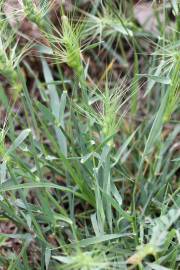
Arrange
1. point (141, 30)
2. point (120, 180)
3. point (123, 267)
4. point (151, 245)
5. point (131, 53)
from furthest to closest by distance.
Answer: point (131, 53) < point (141, 30) < point (120, 180) < point (123, 267) < point (151, 245)

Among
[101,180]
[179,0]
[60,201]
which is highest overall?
[179,0]

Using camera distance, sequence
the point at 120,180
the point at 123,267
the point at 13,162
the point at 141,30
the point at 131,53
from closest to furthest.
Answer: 1. the point at 123,267
2. the point at 13,162
3. the point at 120,180
4. the point at 141,30
5. the point at 131,53

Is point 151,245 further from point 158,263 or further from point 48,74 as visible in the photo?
point 48,74

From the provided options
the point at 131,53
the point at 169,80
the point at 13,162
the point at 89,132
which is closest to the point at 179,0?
the point at 169,80

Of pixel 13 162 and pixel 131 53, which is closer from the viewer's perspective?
pixel 13 162

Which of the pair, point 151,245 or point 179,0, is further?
point 179,0

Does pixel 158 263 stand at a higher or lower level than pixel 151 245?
lower

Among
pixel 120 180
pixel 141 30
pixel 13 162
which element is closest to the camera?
pixel 13 162

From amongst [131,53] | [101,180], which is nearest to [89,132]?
[101,180]

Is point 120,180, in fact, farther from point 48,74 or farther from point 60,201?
point 48,74
